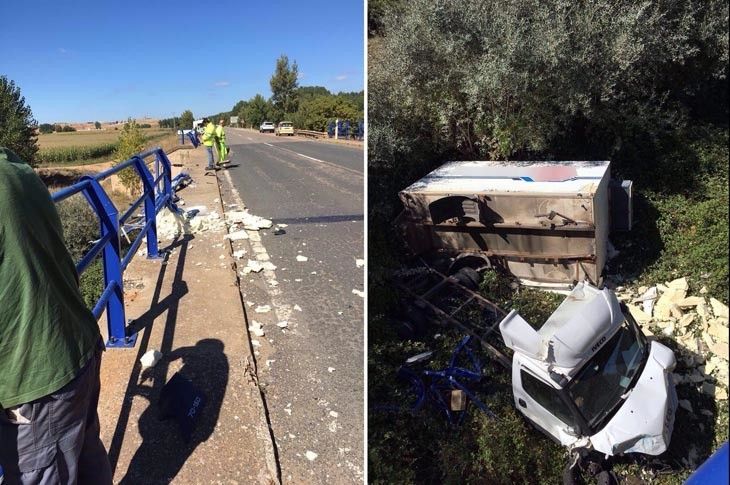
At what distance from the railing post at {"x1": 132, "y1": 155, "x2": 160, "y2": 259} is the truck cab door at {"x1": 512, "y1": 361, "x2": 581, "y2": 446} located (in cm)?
411

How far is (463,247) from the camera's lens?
1.82 metres

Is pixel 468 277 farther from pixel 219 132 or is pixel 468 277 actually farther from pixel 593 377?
pixel 219 132

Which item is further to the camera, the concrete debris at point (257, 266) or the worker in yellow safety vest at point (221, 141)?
the worker in yellow safety vest at point (221, 141)

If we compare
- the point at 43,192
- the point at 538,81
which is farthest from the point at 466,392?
the point at 43,192

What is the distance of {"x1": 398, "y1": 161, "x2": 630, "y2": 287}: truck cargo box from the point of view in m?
1.46

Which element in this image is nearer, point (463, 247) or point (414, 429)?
point (414, 429)

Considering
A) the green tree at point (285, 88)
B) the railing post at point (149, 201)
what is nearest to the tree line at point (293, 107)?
the green tree at point (285, 88)

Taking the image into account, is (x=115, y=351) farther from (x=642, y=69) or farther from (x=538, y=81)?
(x=642, y=69)

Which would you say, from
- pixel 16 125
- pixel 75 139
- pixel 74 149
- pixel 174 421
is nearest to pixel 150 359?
pixel 174 421

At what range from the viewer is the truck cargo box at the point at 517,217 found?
4.80ft

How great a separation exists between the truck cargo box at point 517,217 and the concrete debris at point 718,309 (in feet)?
1.69

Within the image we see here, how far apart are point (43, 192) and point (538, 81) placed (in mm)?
1690

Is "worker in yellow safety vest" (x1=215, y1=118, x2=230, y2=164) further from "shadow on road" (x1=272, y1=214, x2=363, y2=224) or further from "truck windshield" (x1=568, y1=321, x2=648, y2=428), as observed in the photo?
"truck windshield" (x1=568, y1=321, x2=648, y2=428)

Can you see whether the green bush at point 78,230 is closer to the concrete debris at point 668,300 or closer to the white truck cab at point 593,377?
the white truck cab at point 593,377
